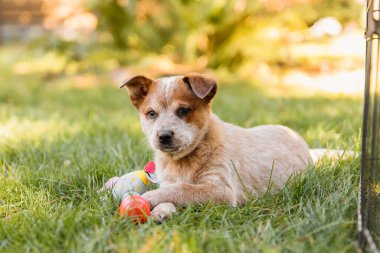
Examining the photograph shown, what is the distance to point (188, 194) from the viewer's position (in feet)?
9.54

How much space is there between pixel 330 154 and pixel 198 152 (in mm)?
1119

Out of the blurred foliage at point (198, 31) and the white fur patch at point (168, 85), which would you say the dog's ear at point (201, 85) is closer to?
the white fur patch at point (168, 85)

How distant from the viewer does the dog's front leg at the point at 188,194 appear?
2.89 meters

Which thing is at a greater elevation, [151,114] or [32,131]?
[151,114]

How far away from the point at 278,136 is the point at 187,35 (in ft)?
18.1

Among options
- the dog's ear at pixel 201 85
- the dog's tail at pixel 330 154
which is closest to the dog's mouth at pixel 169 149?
the dog's ear at pixel 201 85

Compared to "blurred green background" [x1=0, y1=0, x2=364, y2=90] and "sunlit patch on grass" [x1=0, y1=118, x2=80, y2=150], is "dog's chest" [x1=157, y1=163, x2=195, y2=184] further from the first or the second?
"blurred green background" [x1=0, y1=0, x2=364, y2=90]

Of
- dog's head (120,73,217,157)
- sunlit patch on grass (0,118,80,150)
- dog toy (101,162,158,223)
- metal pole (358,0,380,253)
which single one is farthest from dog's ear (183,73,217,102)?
sunlit patch on grass (0,118,80,150)

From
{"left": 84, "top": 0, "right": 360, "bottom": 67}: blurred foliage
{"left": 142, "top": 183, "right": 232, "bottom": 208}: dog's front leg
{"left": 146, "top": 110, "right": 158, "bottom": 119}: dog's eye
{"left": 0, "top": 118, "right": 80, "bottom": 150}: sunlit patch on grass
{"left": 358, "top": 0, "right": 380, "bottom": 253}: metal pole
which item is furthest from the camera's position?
{"left": 84, "top": 0, "right": 360, "bottom": 67}: blurred foliage

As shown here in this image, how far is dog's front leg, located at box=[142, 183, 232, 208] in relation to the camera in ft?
9.48

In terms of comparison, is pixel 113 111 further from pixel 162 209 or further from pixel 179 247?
pixel 179 247

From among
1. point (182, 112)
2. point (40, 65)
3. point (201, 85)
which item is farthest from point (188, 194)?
point (40, 65)

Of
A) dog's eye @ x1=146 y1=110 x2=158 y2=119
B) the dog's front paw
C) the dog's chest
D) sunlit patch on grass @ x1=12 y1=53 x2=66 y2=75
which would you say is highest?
sunlit patch on grass @ x1=12 y1=53 x2=66 y2=75

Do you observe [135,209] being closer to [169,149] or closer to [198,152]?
[169,149]
